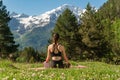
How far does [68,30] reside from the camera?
275 ft

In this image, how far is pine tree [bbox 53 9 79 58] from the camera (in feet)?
266

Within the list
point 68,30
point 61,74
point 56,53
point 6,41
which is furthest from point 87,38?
point 61,74

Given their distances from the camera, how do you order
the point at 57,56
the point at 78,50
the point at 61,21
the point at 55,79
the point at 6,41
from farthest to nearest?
1. the point at 6,41
2. the point at 61,21
3. the point at 78,50
4. the point at 57,56
5. the point at 55,79

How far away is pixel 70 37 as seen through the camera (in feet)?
268

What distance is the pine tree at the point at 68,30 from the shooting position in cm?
8119

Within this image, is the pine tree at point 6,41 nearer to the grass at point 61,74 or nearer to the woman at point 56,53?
the woman at point 56,53

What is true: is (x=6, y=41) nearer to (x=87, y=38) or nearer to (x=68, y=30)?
(x=68, y=30)

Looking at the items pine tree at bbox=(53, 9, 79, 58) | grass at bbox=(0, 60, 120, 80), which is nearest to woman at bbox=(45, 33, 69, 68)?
grass at bbox=(0, 60, 120, 80)

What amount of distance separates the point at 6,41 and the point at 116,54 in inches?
1266

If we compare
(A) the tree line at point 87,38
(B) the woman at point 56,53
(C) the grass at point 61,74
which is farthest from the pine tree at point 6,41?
(C) the grass at point 61,74

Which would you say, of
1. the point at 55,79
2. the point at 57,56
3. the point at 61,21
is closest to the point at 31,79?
the point at 55,79

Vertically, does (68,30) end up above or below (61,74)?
above

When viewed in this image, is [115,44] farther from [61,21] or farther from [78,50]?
[61,21]

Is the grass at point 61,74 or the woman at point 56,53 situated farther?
the woman at point 56,53
